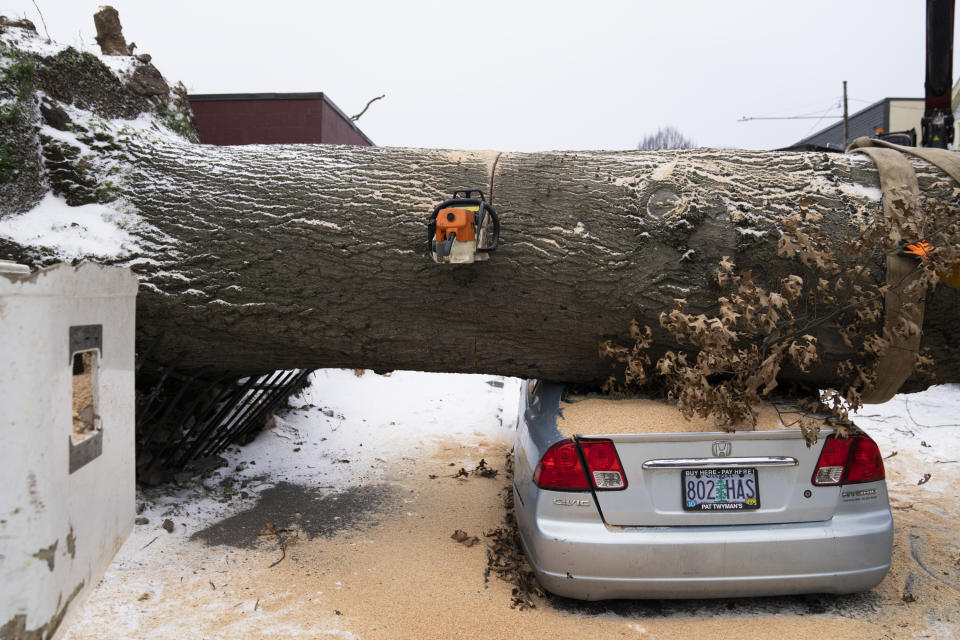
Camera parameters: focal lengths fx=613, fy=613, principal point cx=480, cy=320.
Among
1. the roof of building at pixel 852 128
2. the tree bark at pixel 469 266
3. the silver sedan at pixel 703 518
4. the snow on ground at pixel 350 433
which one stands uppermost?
the roof of building at pixel 852 128

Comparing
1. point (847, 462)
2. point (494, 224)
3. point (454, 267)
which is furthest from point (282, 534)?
point (847, 462)

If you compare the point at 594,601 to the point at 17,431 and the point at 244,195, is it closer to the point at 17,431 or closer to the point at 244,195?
the point at 17,431

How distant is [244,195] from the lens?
11.1 feet

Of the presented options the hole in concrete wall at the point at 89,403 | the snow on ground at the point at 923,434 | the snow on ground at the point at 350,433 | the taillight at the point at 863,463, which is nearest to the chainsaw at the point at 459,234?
the hole in concrete wall at the point at 89,403

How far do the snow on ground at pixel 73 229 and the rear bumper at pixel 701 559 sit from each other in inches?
103

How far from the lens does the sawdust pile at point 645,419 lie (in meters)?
2.70

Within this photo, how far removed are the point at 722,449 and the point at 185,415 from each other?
3.19m

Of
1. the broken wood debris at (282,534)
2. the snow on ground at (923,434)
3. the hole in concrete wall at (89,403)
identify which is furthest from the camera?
the snow on ground at (923,434)

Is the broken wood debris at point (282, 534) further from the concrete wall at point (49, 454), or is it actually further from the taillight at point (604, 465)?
the taillight at point (604, 465)

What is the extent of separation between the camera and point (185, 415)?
12.8 ft

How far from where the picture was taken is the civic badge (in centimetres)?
265

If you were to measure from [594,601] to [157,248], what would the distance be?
2.85 m

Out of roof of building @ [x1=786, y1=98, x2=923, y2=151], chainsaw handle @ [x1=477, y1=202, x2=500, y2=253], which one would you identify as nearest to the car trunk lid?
chainsaw handle @ [x1=477, y1=202, x2=500, y2=253]

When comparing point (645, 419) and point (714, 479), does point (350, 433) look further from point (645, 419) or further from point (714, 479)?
point (714, 479)
